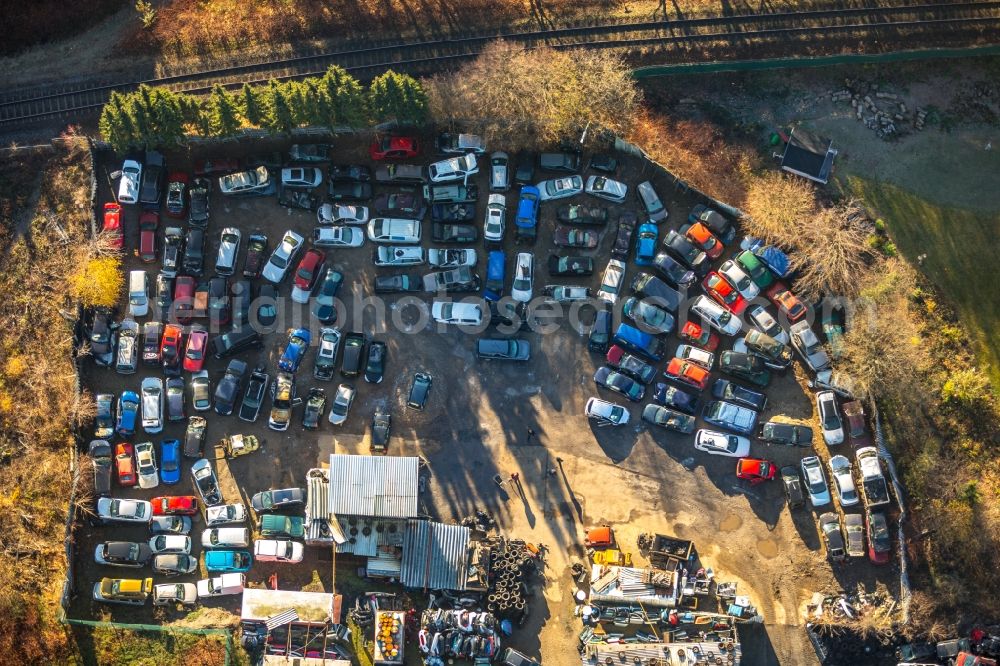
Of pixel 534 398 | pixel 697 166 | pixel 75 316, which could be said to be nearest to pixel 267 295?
pixel 75 316

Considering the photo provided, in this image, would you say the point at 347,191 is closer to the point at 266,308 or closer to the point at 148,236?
the point at 266,308

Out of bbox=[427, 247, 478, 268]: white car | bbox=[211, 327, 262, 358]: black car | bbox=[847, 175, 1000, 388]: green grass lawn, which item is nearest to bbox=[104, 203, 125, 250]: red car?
bbox=[211, 327, 262, 358]: black car

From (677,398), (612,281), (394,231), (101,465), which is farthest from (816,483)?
(101,465)

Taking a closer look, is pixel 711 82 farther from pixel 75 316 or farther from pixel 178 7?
pixel 75 316

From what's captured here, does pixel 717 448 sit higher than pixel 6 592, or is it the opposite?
pixel 717 448

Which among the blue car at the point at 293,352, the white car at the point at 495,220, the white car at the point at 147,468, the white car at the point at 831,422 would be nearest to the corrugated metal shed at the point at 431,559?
the blue car at the point at 293,352

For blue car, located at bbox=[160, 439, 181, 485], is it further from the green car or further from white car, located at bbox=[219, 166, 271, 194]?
the green car
